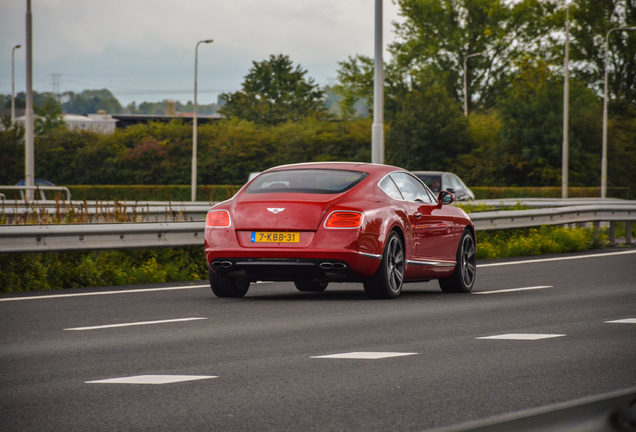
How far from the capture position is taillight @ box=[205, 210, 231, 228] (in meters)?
10.7

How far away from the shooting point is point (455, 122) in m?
61.0

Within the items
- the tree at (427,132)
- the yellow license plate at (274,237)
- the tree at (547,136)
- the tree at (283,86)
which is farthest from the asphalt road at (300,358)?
the tree at (283,86)

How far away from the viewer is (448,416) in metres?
4.89

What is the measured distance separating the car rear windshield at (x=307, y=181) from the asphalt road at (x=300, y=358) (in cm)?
116

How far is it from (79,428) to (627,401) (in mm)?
3342

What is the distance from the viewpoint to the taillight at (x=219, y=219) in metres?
10.7

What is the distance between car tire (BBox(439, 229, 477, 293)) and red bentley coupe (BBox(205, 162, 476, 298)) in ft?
1.94

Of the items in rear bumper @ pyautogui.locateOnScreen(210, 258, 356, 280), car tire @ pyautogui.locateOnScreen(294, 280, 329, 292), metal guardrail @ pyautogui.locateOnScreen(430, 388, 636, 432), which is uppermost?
metal guardrail @ pyautogui.locateOnScreen(430, 388, 636, 432)

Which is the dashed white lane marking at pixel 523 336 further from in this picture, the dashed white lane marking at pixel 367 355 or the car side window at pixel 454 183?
the car side window at pixel 454 183

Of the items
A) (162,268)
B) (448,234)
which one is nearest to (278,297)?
(448,234)

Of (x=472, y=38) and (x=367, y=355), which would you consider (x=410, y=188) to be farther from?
(x=472, y=38)

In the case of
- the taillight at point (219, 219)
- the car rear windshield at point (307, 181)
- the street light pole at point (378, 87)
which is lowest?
the taillight at point (219, 219)

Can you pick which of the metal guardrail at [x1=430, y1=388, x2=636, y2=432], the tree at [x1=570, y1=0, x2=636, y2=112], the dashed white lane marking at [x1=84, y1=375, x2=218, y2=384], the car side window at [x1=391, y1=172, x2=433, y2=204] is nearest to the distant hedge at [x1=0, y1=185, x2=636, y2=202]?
the tree at [x1=570, y1=0, x2=636, y2=112]

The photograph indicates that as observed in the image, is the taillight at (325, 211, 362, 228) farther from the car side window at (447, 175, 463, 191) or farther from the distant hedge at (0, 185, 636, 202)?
the distant hedge at (0, 185, 636, 202)
